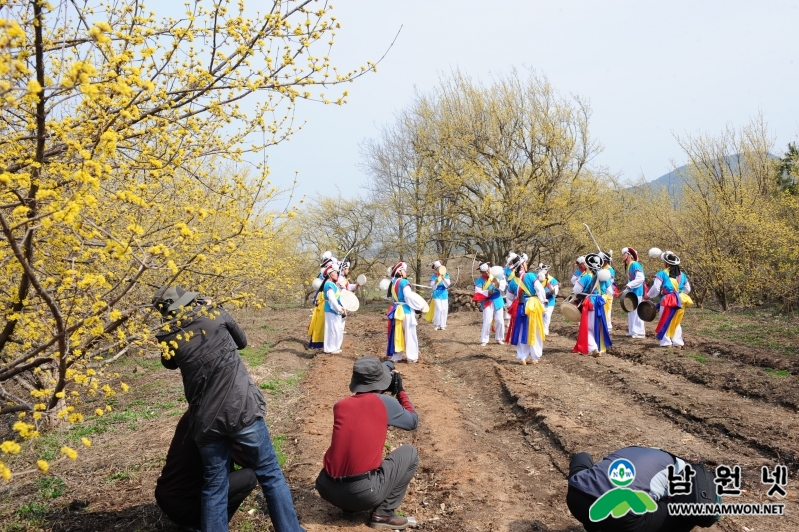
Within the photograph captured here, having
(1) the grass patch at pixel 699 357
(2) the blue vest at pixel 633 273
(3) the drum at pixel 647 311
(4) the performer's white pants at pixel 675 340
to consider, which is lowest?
(1) the grass patch at pixel 699 357

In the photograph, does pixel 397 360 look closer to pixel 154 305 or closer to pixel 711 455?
pixel 711 455

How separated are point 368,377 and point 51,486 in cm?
320

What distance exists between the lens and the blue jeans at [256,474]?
3938 millimetres

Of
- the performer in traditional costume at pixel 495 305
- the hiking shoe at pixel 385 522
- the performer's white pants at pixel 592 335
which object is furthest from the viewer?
the performer in traditional costume at pixel 495 305

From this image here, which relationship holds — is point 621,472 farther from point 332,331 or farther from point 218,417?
point 332,331

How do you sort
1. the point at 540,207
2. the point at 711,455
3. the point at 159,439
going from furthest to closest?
the point at 540,207 < the point at 159,439 < the point at 711,455

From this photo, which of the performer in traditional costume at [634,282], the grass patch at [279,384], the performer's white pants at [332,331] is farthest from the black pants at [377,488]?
the performer in traditional costume at [634,282]

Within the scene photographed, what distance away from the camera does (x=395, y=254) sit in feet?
95.6

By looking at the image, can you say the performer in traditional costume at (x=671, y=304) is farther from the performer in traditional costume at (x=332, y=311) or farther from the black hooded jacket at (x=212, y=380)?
the black hooded jacket at (x=212, y=380)

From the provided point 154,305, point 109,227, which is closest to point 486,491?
point 154,305

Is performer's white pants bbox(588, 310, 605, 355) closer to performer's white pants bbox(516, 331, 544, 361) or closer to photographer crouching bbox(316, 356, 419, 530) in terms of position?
performer's white pants bbox(516, 331, 544, 361)

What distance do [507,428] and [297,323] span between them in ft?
48.9

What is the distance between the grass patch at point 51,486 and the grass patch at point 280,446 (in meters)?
1.93

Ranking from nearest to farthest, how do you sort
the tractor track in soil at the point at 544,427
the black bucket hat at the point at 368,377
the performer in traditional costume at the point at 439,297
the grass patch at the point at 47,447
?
1. the black bucket hat at the point at 368,377
2. the tractor track in soil at the point at 544,427
3. the grass patch at the point at 47,447
4. the performer in traditional costume at the point at 439,297
